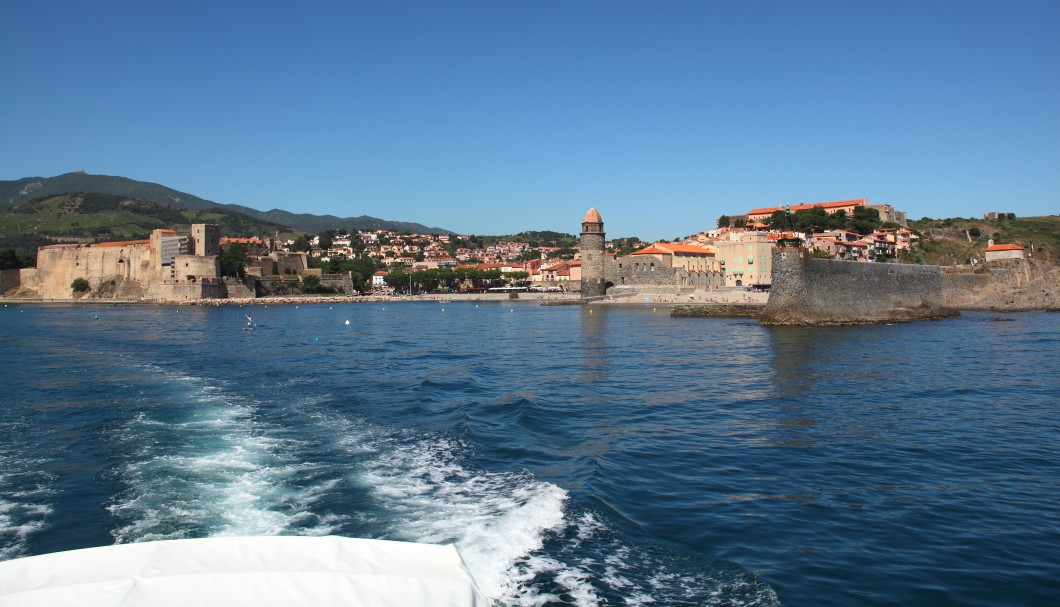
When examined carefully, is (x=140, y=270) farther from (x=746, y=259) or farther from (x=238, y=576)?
(x=238, y=576)

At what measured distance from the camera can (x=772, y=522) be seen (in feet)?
16.9

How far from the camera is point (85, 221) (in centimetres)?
11569

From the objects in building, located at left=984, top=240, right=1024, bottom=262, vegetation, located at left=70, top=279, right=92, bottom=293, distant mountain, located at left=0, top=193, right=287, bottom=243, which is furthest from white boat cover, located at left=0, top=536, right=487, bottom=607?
distant mountain, located at left=0, top=193, right=287, bottom=243

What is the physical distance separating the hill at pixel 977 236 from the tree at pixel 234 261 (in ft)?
195

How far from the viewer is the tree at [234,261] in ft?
207

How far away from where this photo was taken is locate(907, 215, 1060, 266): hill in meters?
59.4

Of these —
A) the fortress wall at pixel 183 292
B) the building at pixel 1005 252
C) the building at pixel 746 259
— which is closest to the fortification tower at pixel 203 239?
the fortress wall at pixel 183 292

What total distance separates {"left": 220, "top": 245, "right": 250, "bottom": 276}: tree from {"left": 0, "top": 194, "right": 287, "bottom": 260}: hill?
24.7 metres

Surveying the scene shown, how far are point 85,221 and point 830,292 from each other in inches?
4933

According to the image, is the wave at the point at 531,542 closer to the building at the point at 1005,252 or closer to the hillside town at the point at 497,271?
the hillside town at the point at 497,271

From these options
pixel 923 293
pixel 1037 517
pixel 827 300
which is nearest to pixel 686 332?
pixel 827 300

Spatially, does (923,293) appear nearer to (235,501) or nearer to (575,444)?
(575,444)

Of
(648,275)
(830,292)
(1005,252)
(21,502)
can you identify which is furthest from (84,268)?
(1005,252)

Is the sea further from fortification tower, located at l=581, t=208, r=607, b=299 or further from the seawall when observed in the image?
fortification tower, located at l=581, t=208, r=607, b=299
